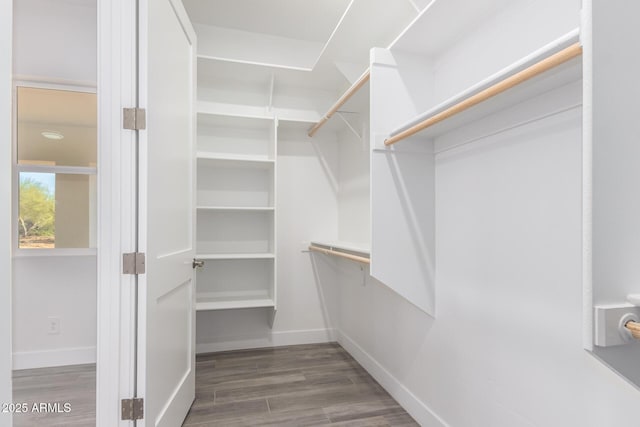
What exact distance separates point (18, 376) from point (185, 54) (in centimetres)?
165

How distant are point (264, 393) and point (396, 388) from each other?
84cm

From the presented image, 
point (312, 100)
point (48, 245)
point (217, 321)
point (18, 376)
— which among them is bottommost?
point (217, 321)

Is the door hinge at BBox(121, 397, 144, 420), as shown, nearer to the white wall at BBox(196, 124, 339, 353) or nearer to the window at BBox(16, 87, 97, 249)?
the window at BBox(16, 87, 97, 249)

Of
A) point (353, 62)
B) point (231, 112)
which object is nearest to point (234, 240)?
point (231, 112)

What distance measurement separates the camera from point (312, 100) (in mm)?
2857

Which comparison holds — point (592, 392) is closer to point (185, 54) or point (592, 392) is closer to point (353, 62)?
point (353, 62)

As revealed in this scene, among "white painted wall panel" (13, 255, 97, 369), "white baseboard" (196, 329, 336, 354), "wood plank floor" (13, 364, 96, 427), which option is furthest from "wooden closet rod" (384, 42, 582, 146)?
"white baseboard" (196, 329, 336, 354)

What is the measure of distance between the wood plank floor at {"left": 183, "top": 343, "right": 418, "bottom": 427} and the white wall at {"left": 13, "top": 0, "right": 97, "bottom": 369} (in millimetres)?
842

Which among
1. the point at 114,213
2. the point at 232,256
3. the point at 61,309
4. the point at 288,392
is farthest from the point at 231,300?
the point at 114,213

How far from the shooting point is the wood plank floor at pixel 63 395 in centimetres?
126

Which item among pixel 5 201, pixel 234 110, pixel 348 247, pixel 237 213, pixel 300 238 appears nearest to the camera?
pixel 5 201

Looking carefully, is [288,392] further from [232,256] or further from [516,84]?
[516,84]

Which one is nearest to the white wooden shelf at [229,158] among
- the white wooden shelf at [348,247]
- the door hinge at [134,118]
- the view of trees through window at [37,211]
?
the white wooden shelf at [348,247]

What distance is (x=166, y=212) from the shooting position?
1.55 metres
